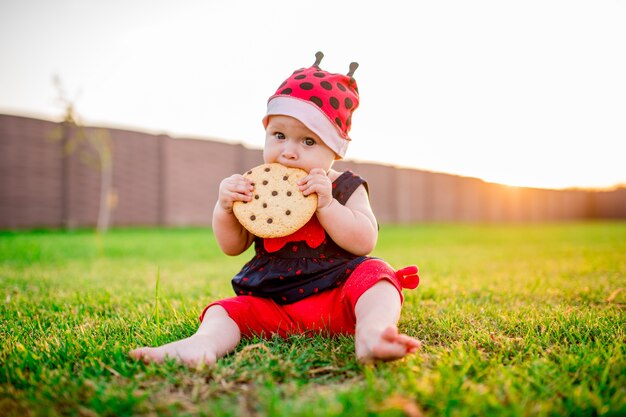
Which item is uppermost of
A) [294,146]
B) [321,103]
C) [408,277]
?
[321,103]

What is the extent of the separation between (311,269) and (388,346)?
50 cm

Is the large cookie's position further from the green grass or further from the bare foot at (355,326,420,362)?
the bare foot at (355,326,420,362)

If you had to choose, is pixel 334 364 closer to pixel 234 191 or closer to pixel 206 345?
pixel 206 345

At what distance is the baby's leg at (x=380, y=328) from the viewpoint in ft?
3.72

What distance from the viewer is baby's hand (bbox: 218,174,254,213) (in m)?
1.60

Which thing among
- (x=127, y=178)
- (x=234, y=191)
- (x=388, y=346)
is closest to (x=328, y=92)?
(x=234, y=191)

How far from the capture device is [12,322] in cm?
181

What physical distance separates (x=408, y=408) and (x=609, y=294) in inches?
79.4

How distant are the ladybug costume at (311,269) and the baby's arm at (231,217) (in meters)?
0.09

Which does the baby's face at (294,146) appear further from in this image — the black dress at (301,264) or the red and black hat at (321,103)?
the black dress at (301,264)

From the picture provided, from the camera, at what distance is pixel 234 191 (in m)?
1.61

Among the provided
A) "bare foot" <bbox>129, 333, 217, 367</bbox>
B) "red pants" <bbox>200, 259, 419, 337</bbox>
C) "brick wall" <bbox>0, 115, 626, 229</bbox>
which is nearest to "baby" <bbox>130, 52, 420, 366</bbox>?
"red pants" <bbox>200, 259, 419, 337</bbox>

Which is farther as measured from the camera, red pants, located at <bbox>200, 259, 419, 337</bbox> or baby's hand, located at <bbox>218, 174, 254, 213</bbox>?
baby's hand, located at <bbox>218, 174, 254, 213</bbox>

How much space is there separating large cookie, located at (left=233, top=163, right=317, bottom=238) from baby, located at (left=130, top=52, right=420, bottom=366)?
0.03m
